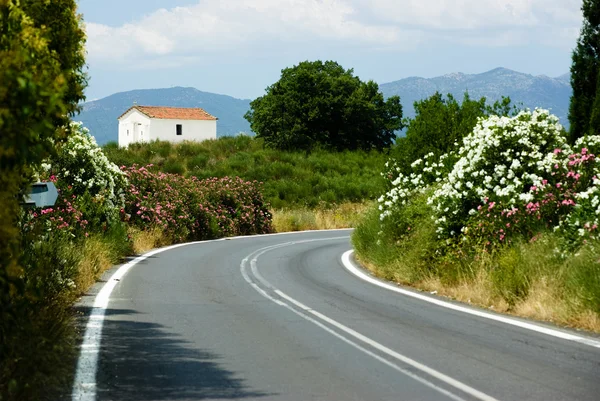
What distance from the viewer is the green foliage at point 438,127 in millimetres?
21453

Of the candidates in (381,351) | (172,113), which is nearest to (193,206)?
(381,351)

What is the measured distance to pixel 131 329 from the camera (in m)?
11.5

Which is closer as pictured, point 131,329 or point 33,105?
point 33,105

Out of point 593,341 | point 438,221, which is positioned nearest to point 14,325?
point 593,341

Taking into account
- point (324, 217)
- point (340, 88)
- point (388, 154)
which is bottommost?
point (324, 217)

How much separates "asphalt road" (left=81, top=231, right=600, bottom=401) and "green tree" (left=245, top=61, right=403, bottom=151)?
186 feet

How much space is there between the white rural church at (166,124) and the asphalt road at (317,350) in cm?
9010

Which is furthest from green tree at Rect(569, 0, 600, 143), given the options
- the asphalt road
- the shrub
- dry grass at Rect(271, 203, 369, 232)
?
dry grass at Rect(271, 203, 369, 232)

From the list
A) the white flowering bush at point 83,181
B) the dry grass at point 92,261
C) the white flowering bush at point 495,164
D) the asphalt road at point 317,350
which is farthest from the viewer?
the white flowering bush at point 83,181

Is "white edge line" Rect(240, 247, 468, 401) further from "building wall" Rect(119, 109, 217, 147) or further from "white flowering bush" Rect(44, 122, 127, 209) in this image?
"building wall" Rect(119, 109, 217, 147)

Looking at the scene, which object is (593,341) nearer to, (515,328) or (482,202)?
(515,328)

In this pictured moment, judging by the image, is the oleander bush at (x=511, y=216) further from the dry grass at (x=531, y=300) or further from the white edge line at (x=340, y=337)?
the white edge line at (x=340, y=337)

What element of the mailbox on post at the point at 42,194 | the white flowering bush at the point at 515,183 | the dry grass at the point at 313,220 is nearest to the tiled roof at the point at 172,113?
the dry grass at the point at 313,220

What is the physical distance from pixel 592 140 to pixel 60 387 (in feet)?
35.4
